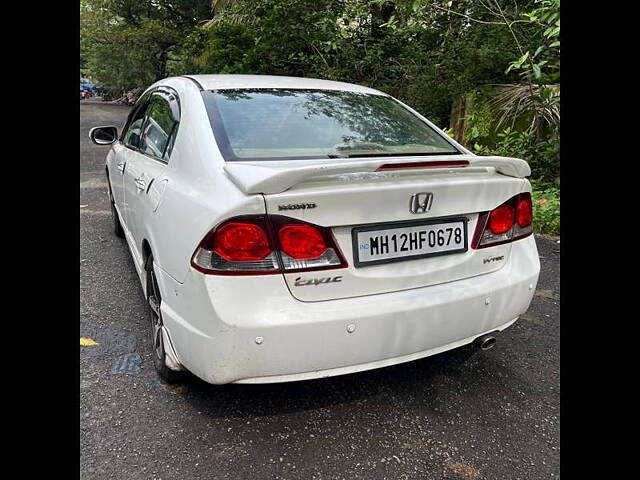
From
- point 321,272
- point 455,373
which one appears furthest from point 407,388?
point 321,272

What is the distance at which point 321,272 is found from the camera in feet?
6.12

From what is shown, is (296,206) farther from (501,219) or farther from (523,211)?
(523,211)

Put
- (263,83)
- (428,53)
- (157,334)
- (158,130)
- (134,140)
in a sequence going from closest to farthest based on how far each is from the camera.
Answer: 1. (157,334)
2. (263,83)
3. (158,130)
4. (134,140)
5. (428,53)

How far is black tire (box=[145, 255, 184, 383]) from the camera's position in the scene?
7.80ft

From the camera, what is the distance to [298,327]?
182 centimetres

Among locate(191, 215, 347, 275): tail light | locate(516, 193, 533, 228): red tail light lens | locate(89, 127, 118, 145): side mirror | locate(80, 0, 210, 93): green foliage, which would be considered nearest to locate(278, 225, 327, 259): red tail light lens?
locate(191, 215, 347, 275): tail light

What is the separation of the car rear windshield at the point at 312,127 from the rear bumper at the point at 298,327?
65 centimetres

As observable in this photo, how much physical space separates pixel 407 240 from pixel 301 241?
0.46m

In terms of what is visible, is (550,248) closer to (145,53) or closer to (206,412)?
(206,412)

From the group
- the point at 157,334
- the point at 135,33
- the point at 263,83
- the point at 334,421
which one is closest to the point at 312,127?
the point at 263,83

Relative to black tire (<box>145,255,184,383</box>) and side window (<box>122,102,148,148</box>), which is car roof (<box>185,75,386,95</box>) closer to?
side window (<box>122,102,148,148</box>)
